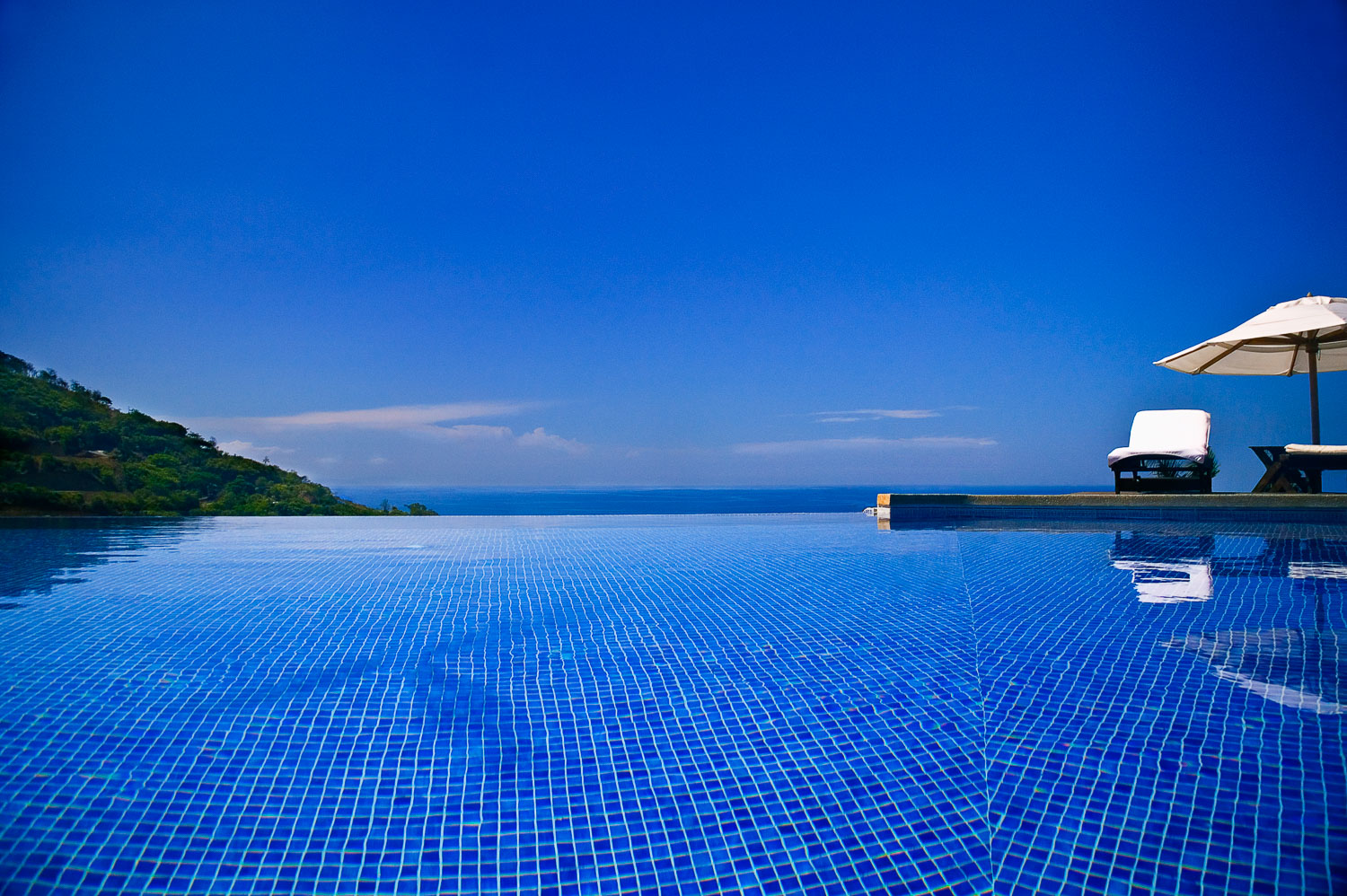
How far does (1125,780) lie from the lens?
2049mm

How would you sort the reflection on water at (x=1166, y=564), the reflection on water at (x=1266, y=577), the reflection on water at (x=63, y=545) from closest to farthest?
1. the reflection on water at (x=1266, y=577)
2. the reflection on water at (x=1166, y=564)
3. the reflection on water at (x=63, y=545)

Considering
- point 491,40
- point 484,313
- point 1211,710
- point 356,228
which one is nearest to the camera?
point 1211,710

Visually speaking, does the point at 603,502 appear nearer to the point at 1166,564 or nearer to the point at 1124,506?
the point at 1124,506

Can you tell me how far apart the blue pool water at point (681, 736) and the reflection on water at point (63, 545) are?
62 centimetres

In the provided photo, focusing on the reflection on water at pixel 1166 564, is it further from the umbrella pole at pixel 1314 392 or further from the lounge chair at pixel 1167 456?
the umbrella pole at pixel 1314 392

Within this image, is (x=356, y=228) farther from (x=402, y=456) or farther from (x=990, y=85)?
(x=990, y=85)

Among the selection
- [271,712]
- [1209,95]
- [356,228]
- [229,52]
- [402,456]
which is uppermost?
[229,52]

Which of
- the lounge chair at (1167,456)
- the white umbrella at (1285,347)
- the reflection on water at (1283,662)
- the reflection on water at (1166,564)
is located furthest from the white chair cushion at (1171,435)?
the reflection on water at (1283,662)

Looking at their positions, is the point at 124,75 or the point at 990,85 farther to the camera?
the point at 990,85

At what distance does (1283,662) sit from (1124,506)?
264 inches

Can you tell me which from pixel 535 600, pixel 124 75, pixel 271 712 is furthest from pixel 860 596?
pixel 124 75

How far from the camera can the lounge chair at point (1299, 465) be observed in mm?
8570

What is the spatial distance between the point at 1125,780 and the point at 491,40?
52.3 feet

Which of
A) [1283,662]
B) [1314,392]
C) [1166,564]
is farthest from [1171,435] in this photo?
[1283,662]
